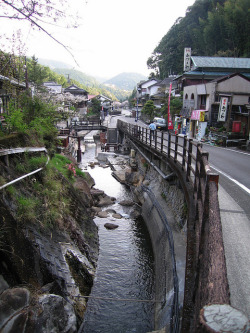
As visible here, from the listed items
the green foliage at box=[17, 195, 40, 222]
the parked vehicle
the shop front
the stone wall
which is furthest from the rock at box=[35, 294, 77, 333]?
the parked vehicle

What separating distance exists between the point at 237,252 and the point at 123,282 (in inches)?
246

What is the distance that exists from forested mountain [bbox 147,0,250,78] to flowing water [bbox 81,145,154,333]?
43533 millimetres

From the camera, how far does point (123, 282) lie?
1002 cm

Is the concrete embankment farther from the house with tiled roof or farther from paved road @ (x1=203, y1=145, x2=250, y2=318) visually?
the house with tiled roof

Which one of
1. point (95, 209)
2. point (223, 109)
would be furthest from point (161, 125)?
point (95, 209)

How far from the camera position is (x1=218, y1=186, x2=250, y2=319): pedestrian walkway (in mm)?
3967

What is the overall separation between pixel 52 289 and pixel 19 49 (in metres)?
10.6

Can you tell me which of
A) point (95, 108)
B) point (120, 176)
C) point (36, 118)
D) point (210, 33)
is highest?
point (210, 33)

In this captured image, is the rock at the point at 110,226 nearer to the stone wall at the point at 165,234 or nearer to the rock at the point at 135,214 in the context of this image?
the rock at the point at 135,214

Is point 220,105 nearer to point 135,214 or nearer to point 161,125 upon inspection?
point 161,125

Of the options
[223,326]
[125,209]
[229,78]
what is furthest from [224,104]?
[223,326]

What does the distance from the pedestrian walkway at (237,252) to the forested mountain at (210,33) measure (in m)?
46.1

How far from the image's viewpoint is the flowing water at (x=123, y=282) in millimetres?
8102

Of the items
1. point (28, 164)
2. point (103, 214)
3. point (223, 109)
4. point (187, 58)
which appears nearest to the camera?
point (28, 164)
